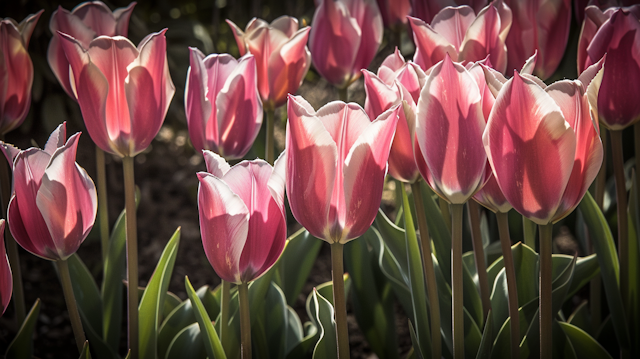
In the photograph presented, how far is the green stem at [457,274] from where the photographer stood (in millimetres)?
612

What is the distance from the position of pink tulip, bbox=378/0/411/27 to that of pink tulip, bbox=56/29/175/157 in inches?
25.9

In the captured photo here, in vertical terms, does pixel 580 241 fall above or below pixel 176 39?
below

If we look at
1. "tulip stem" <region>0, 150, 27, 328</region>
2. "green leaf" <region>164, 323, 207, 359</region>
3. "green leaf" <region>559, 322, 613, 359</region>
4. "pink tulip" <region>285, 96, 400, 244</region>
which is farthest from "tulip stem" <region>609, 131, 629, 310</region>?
"tulip stem" <region>0, 150, 27, 328</region>

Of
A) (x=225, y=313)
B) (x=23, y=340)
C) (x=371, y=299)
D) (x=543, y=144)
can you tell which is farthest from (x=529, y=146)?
(x=23, y=340)

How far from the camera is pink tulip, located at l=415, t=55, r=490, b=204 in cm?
55

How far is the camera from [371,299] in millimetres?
1041

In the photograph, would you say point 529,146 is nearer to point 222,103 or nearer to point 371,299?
point 222,103

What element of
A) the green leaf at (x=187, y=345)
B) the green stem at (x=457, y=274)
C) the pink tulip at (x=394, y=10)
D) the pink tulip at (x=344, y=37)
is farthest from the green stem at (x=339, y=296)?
the pink tulip at (x=394, y=10)

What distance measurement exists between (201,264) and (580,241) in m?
1.21

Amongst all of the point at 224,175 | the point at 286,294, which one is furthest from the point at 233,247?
the point at 286,294

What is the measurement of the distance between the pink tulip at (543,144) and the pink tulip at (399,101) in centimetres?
10

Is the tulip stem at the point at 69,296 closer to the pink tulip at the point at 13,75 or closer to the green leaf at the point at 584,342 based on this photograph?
the pink tulip at the point at 13,75

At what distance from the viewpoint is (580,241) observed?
3.96ft

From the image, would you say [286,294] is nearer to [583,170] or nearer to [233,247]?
[233,247]
